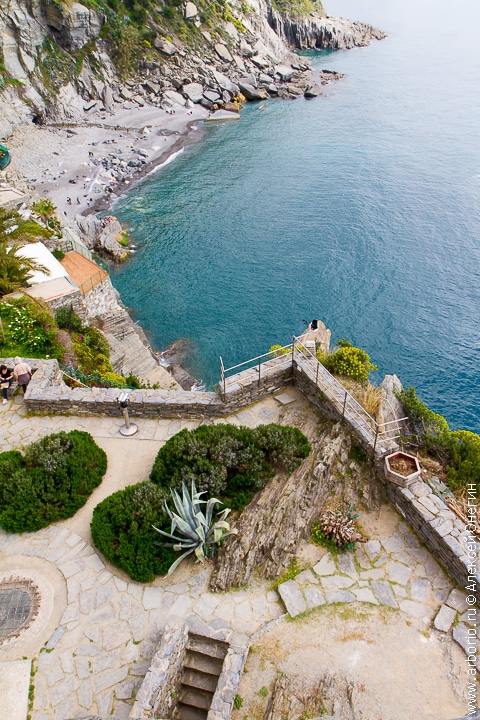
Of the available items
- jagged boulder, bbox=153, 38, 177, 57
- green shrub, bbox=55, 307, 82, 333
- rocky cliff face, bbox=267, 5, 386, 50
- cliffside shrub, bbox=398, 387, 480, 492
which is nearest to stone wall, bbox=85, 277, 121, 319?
green shrub, bbox=55, 307, 82, 333

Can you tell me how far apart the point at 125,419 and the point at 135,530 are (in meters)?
4.65

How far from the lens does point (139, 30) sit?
85250mm

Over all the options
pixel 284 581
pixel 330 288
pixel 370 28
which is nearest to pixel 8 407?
pixel 284 581

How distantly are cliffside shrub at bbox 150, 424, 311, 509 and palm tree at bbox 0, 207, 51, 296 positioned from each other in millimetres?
14995

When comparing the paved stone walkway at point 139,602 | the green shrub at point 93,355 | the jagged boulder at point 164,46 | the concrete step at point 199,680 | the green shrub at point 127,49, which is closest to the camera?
the paved stone walkway at point 139,602

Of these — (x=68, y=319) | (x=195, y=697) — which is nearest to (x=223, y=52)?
(x=68, y=319)

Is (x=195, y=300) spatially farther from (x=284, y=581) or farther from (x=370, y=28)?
(x=370, y=28)

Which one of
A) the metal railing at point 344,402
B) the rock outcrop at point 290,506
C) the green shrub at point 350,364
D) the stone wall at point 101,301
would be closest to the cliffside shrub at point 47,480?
the rock outcrop at point 290,506

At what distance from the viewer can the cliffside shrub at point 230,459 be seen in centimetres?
1395

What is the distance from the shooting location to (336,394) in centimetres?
1622

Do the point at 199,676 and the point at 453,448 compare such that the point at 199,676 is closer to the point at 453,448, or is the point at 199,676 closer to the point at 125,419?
the point at 125,419

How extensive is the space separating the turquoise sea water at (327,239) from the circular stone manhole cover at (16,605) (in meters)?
21.9

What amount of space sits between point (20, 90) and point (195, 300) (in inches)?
2036

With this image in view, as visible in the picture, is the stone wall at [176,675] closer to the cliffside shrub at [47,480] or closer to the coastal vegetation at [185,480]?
the coastal vegetation at [185,480]
